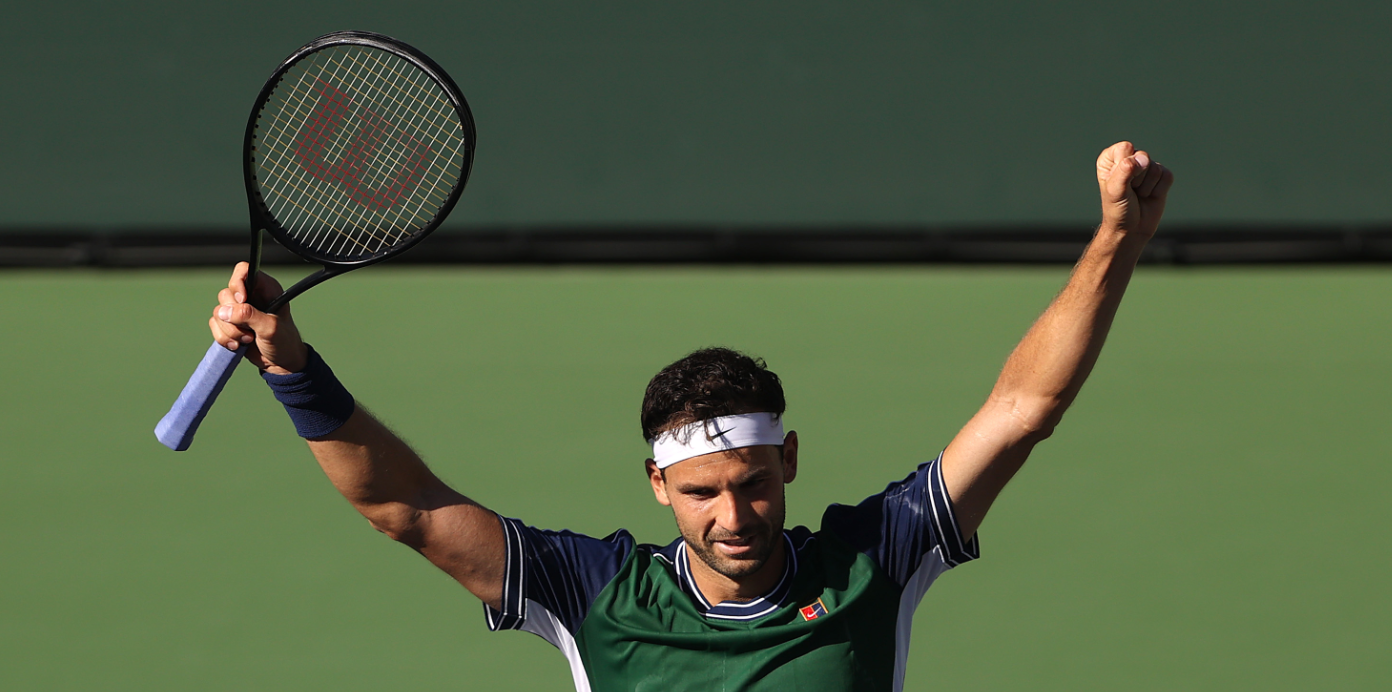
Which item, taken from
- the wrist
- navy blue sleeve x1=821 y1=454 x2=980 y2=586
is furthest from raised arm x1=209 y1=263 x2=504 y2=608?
navy blue sleeve x1=821 y1=454 x2=980 y2=586

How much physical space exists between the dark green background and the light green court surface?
0.37 m

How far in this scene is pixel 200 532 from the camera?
4145 millimetres

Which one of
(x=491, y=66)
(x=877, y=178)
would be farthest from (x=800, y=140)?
(x=491, y=66)

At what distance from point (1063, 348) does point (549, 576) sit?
93 cm

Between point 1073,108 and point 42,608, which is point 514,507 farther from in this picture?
point 1073,108

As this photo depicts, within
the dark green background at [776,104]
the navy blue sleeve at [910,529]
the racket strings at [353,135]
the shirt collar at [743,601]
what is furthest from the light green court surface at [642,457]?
the shirt collar at [743,601]

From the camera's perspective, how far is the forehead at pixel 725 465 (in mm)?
2137

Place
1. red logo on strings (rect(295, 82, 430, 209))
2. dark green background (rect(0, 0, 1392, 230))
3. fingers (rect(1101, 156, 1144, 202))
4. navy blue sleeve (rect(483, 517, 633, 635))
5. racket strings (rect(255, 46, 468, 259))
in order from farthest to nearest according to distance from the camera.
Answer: dark green background (rect(0, 0, 1392, 230))
racket strings (rect(255, 46, 468, 259))
red logo on strings (rect(295, 82, 430, 209))
navy blue sleeve (rect(483, 517, 633, 635))
fingers (rect(1101, 156, 1144, 202))

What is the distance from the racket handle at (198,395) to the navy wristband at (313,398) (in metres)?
0.06

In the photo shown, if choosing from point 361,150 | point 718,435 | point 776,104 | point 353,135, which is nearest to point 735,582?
point 718,435

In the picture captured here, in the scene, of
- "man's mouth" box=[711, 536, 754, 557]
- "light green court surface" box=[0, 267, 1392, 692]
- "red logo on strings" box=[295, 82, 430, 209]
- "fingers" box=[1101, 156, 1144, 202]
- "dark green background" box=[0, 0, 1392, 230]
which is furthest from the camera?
"dark green background" box=[0, 0, 1392, 230]

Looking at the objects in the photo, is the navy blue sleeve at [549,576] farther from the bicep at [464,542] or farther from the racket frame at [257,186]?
the racket frame at [257,186]

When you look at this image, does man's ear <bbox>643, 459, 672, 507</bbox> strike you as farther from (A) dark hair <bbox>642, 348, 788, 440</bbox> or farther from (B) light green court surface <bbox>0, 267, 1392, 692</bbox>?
(B) light green court surface <bbox>0, 267, 1392, 692</bbox>

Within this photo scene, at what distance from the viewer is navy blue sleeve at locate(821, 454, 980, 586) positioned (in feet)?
7.57
